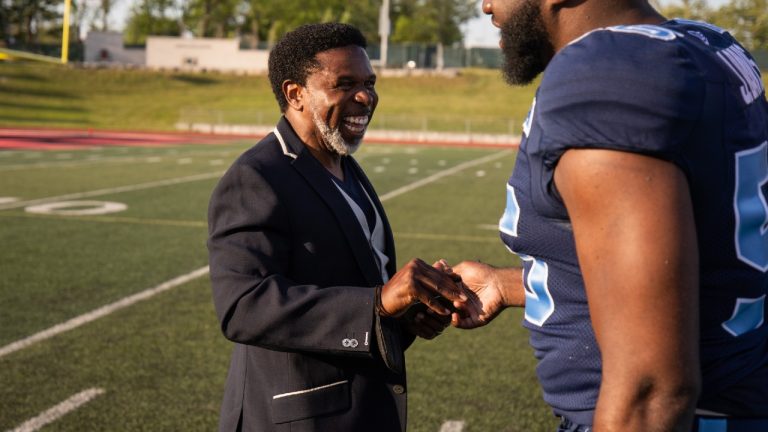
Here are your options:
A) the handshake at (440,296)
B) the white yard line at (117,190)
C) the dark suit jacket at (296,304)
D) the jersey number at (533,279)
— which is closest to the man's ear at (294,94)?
the dark suit jacket at (296,304)

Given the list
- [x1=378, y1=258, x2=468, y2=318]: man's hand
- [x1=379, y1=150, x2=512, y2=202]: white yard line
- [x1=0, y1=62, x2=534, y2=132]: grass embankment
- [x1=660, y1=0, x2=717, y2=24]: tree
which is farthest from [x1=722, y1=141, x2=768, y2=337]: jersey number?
[x1=660, y1=0, x2=717, y2=24]: tree

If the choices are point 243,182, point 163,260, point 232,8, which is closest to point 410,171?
point 163,260

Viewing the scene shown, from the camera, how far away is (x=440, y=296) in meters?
2.11

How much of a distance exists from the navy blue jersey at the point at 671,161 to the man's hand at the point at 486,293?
0.53 m

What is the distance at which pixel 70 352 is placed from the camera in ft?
18.1

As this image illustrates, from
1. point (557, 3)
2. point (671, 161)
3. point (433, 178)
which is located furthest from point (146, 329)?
point (433, 178)

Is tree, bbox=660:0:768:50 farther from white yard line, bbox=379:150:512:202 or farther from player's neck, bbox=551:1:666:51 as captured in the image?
player's neck, bbox=551:1:666:51

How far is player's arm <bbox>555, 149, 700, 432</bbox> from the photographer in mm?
1276

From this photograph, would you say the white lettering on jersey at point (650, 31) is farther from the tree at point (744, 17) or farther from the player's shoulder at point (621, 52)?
the tree at point (744, 17)

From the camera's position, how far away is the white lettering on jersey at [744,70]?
1486 mm

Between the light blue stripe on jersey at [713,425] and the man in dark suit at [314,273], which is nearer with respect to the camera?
the light blue stripe on jersey at [713,425]

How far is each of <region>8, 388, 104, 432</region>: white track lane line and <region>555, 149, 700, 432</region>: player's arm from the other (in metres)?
3.67

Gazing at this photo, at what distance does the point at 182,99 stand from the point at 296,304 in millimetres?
50381

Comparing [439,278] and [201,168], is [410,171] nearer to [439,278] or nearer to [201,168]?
[201,168]
